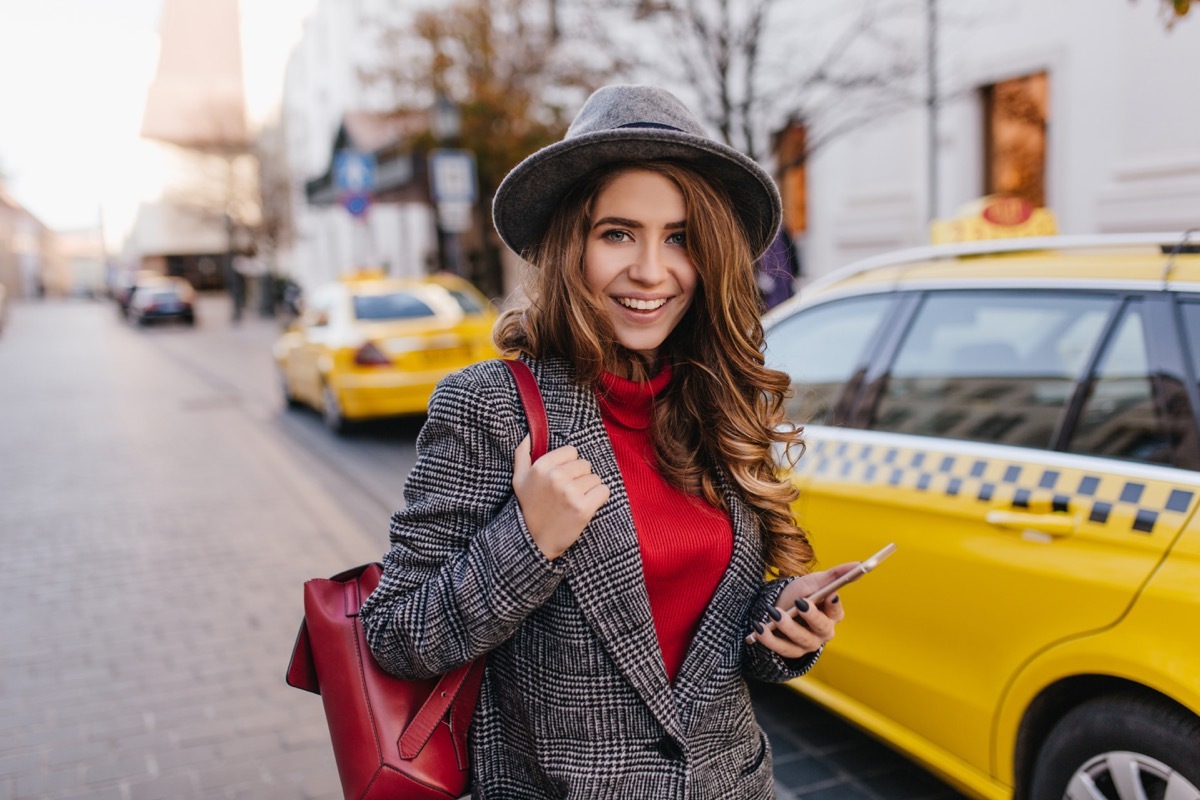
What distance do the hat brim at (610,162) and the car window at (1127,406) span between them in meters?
1.33

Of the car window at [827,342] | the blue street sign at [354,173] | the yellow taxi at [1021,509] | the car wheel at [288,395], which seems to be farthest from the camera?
the blue street sign at [354,173]

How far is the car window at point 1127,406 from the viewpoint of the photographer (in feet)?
8.47

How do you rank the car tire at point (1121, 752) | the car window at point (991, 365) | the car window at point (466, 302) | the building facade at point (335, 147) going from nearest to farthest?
1. the car tire at point (1121, 752)
2. the car window at point (991, 365)
3. the car window at point (466, 302)
4. the building facade at point (335, 147)

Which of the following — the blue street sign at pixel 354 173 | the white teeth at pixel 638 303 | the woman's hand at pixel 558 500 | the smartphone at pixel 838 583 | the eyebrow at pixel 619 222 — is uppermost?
the blue street sign at pixel 354 173

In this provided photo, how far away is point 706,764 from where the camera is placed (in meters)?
1.63

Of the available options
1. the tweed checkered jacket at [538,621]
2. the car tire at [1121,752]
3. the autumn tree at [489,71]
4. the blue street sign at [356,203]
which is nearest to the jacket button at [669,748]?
the tweed checkered jacket at [538,621]

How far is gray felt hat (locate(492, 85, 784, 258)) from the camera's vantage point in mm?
1587

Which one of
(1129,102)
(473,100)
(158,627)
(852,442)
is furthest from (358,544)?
(473,100)

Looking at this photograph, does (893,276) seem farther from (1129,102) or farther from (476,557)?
(1129,102)

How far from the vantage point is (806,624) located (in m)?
1.62

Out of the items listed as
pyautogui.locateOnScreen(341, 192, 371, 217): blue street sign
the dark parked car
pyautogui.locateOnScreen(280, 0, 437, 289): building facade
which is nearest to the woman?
pyautogui.locateOnScreen(341, 192, 371, 217): blue street sign

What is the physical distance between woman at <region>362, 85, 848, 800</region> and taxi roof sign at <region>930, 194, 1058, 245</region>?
8.74 ft

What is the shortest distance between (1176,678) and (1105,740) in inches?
10.6

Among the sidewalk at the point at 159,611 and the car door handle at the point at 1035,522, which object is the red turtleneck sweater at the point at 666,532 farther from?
the sidewalk at the point at 159,611
